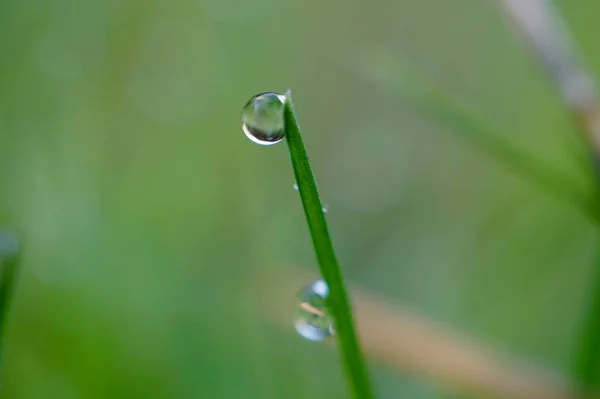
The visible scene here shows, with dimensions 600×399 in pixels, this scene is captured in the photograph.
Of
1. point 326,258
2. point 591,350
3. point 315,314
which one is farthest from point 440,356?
point 326,258

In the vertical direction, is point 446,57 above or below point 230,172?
above

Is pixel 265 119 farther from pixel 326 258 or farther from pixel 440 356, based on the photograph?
pixel 440 356

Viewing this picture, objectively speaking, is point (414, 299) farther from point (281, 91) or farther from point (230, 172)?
point (281, 91)

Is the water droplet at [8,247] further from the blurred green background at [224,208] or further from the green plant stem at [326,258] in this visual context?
the green plant stem at [326,258]

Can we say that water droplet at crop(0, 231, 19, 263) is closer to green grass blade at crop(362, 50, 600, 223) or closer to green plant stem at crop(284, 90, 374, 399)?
green plant stem at crop(284, 90, 374, 399)

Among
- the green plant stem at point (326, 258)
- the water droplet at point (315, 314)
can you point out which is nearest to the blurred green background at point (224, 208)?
the water droplet at point (315, 314)

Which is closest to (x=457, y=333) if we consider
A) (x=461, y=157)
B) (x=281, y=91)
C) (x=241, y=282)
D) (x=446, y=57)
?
(x=241, y=282)

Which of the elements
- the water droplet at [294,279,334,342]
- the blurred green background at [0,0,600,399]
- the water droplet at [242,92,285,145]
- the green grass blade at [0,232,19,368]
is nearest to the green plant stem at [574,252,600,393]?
the blurred green background at [0,0,600,399]
